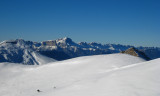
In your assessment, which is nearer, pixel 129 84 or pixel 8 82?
pixel 129 84

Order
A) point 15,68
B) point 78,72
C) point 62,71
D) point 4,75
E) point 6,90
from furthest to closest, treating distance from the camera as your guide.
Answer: point 15,68
point 4,75
point 62,71
point 78,72
point 6,90

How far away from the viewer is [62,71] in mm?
13109

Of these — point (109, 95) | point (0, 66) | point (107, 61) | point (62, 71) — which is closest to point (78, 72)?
point (62, 71)

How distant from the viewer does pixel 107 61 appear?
13758 mm

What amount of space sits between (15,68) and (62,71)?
576cm

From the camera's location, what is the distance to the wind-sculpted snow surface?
6.58m

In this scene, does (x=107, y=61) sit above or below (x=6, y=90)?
above

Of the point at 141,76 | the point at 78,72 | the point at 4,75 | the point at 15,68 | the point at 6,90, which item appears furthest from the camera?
the point at 15,68

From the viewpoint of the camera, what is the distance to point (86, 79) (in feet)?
30.5

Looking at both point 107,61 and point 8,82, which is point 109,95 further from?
point 8,82

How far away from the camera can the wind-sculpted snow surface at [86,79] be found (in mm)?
6580

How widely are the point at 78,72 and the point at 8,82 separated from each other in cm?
532

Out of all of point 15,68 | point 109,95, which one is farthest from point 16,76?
point 109,95

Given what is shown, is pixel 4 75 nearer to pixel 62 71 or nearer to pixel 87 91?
pixel 62 71
